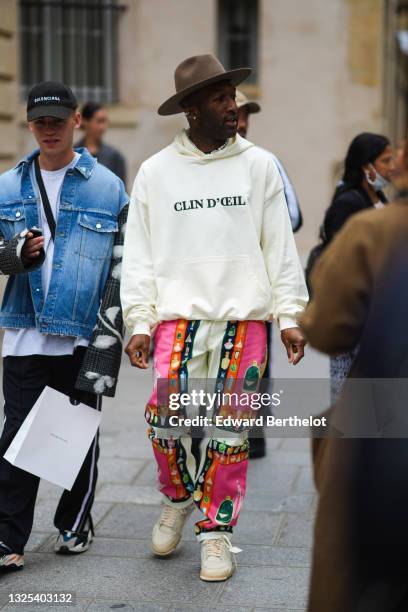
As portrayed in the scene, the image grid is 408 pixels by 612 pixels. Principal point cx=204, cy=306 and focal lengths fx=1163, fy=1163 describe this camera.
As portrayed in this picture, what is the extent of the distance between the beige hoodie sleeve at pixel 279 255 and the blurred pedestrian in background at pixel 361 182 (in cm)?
85

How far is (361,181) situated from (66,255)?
164 centimetres

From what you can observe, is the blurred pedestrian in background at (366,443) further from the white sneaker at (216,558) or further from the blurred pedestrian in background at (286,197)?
the blurred pedestrian in background at (286,197)

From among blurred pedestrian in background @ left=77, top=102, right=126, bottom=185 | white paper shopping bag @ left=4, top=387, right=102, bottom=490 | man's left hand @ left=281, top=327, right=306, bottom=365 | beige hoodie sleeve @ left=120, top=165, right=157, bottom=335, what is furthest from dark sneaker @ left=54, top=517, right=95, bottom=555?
blurred pedestrian in background @ left=77, top=102, right=126, bottom=185

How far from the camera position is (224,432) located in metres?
4.48

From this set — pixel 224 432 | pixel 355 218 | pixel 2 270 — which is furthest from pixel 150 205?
pixel 355 218

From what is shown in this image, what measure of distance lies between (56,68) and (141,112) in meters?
1.16

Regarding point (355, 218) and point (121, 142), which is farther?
point (121, 142)

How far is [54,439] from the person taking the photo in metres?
4.64

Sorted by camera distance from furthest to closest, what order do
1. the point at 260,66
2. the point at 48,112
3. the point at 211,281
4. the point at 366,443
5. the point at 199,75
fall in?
the point at 260,66
the point at 48,112
the point at 199,75
the point at 211,281
the point at 366,443

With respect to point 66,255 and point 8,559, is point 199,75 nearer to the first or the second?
point 66,255

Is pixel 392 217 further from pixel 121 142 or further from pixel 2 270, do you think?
pixel 121 142

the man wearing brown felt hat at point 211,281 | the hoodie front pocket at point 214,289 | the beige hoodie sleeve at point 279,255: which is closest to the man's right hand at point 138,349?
the man wearing brown felt hat at point 211,281

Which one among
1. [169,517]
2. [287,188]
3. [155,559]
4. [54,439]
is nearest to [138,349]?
[54,439]

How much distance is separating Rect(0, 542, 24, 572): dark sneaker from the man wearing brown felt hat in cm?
69
